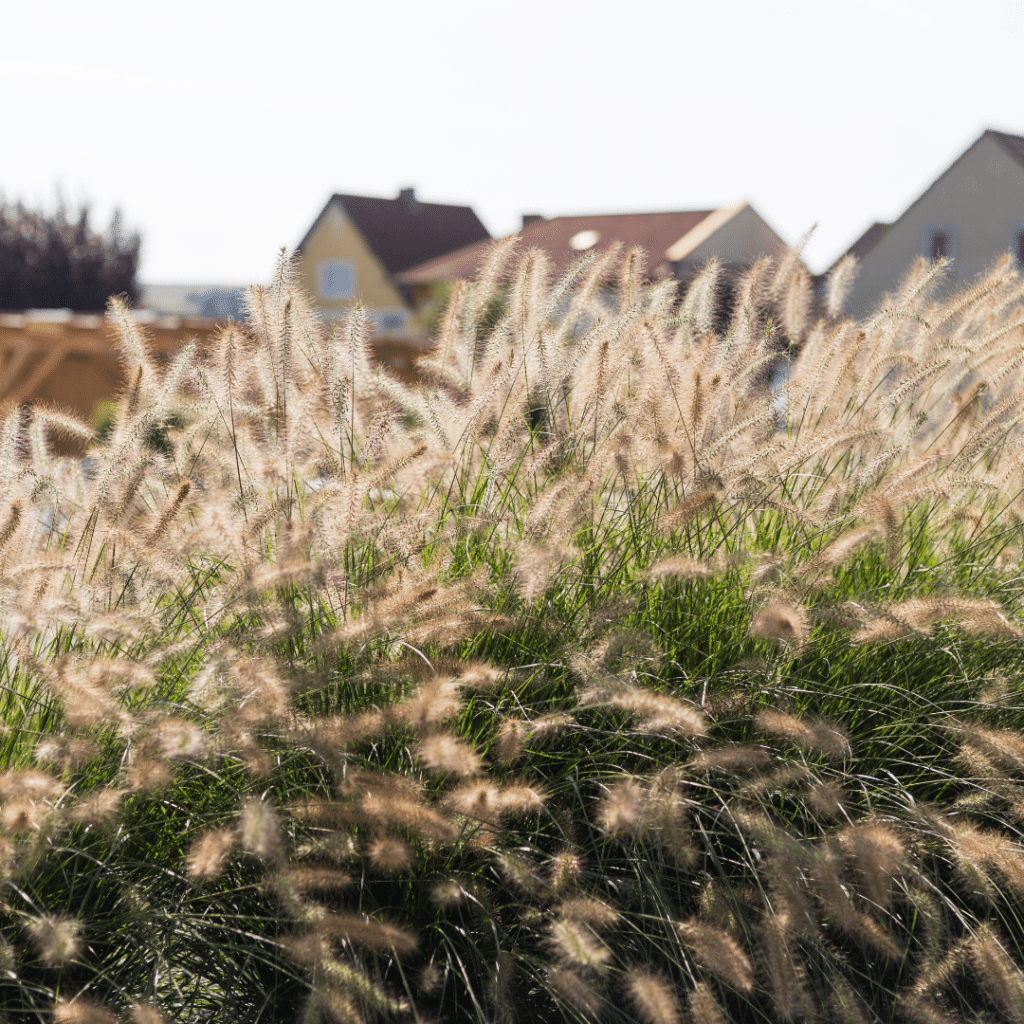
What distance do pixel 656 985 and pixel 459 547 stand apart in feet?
3.68

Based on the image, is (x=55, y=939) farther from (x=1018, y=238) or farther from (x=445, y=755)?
(x=1018, y=238)

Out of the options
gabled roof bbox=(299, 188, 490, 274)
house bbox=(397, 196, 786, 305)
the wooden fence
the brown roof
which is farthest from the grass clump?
gabled roof bbox=(299, 188, 490, 274)

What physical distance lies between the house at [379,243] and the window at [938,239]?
16453 millimetres

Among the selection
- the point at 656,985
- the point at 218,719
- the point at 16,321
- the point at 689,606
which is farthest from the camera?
the point at 16,321

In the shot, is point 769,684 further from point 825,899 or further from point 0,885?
point 0,885

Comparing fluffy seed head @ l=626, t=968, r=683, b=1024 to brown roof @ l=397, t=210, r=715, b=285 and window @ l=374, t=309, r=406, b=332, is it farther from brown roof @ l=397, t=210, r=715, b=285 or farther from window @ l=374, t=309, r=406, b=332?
window @ l=374, t=309, r=406, b=332

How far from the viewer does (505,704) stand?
2.13 m

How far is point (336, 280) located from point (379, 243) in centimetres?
245

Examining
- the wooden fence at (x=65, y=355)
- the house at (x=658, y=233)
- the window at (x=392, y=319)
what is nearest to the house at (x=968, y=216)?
the house at (x=658, y=233)

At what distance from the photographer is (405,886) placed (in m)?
1.93

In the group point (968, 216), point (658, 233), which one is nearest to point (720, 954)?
point (658, 233)

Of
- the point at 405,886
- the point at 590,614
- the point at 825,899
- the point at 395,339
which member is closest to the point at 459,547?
the point at 590,614

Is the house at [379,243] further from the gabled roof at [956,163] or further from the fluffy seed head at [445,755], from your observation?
the fluffy seed head at [445,755]

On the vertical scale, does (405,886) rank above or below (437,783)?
below
